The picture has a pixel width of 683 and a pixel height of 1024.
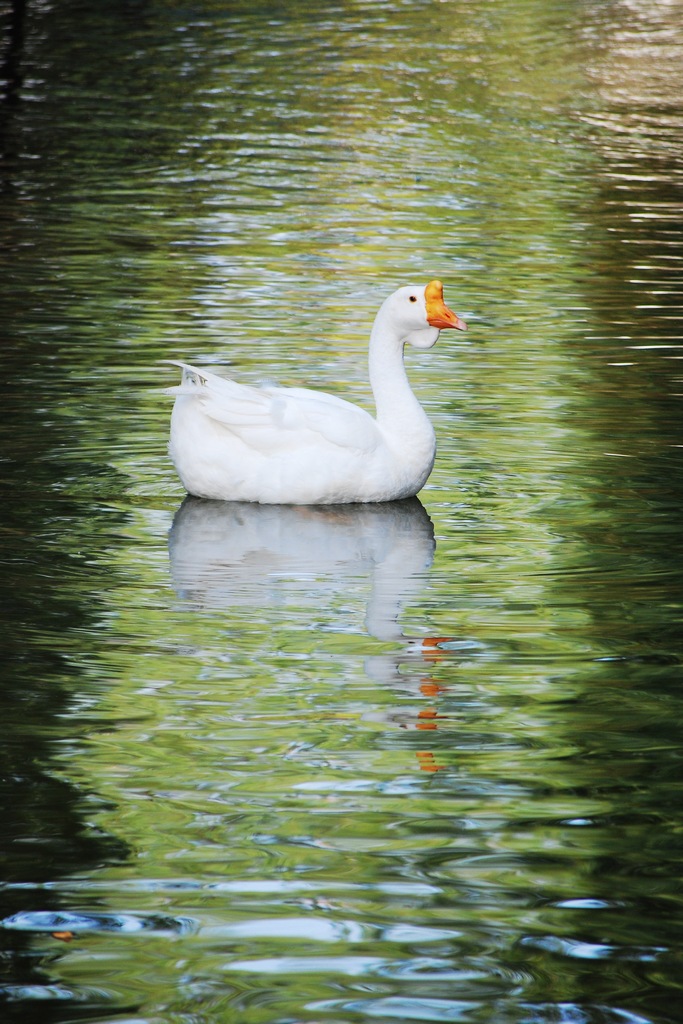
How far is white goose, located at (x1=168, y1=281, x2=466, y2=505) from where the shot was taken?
9.23 m

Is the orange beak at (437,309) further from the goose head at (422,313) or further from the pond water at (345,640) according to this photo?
the pond water at (345,640)

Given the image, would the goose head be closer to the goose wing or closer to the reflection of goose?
the goose wing

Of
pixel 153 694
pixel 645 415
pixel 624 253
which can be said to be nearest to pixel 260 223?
pixel 624 253

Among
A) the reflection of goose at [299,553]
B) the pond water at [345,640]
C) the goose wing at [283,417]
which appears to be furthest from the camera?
the goose wing at [283,417]

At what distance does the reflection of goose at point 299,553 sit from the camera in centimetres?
789

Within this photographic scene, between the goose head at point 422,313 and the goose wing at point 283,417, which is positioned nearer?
the goose wing at point 283,417

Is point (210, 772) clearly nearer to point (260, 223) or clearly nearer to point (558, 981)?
point (558, 981)

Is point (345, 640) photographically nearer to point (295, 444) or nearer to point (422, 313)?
point (295, 444)

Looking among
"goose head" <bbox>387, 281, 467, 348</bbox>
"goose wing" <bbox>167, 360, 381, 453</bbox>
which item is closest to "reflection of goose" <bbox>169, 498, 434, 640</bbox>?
"goose wing" <bbox>167, 360, 381, 453</bbox>

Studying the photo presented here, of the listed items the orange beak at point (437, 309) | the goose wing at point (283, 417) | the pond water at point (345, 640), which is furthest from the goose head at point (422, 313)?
the pond water at point (345, 640)

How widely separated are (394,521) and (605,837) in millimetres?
3921

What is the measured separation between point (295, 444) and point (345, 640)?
214 centimetres

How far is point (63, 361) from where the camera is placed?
40.9 ft

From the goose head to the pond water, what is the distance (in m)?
0.83
